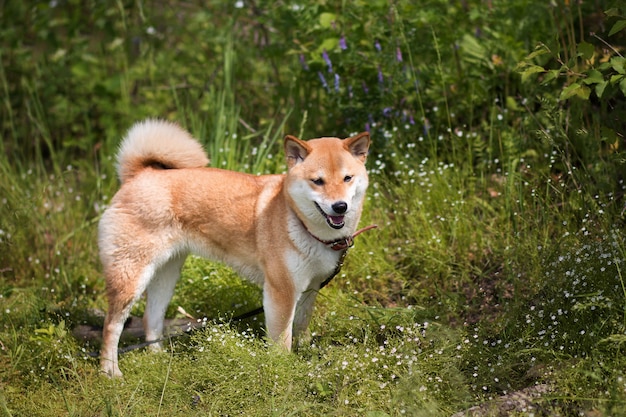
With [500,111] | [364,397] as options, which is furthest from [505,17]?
[364,397]

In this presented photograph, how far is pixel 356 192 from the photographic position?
401 cm

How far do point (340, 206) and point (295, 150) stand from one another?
50 centimetres

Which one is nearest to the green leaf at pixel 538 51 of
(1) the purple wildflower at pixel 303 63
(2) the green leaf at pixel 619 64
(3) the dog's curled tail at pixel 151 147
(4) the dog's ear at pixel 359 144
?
(2) the green leaf at pixel 619 64

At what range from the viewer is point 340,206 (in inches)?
149

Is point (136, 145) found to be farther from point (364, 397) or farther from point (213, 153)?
point (364, 397)

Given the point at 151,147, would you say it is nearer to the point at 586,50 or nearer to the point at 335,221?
the point at 335,221

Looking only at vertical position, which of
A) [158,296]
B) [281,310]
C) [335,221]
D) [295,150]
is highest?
[295,150]

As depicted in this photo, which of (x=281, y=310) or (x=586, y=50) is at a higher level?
(x=586, y=50)

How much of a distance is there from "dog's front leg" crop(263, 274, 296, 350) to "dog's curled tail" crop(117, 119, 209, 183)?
1.11 meters

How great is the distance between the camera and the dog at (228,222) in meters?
4.02

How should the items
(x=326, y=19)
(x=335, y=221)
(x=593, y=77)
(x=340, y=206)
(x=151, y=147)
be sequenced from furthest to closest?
(x=326, y=19) → (x=151, y=147) → (x=335, y=221) → (x=340, y=206) → (x=593, y=77)

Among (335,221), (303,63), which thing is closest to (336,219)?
(335,221)

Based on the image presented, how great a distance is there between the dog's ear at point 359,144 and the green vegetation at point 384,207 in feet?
3.01

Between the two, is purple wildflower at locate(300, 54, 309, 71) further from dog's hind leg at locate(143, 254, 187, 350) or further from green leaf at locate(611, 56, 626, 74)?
green leaf at locate(611, 56, 626, 74)
